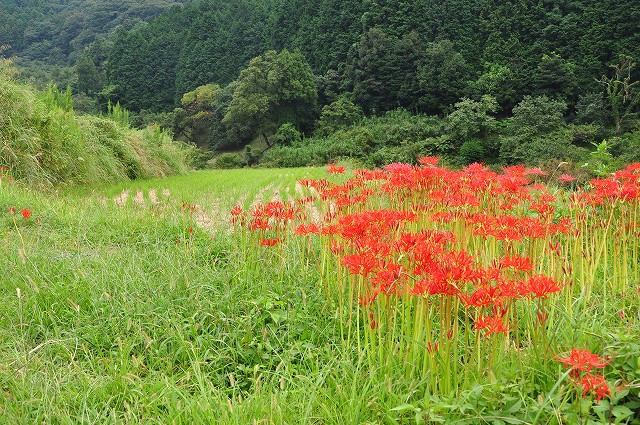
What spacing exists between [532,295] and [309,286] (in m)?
1.40

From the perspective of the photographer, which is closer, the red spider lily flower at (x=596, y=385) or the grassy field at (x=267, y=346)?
the red spider lily flower at (x=596, y=385)

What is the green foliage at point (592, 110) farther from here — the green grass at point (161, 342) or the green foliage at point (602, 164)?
the green grass at point (161, 342)

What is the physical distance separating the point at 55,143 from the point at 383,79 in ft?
102

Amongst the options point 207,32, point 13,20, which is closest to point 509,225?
point 207,32

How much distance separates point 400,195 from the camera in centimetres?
308

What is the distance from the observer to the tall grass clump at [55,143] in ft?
21.1

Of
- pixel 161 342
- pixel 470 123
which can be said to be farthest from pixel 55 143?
pixel 470 123

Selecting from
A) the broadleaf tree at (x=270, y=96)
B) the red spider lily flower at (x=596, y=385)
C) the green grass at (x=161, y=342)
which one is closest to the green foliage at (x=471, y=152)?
the broadleaf tree at (x=270, y=96)

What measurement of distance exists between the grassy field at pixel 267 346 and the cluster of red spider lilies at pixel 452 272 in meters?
0.02

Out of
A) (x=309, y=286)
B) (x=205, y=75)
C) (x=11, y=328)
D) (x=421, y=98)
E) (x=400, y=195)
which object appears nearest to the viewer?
(x=11, y=328)

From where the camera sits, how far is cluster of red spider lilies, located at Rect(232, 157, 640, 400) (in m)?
1.33

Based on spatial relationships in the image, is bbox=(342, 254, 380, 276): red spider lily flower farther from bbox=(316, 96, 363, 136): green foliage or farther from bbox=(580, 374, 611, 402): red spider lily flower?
bbox=(316, 96, 363, 136): green foliage

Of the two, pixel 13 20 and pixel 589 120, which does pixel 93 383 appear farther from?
pixel 13 20

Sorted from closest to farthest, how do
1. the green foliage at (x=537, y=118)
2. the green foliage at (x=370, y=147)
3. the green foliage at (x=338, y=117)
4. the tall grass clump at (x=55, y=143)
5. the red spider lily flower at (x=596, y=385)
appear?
the red spider lily flower at (x=596, y=385)
the tall grass clump at (x=55, y=143)
the green foliage at (x=537, y=118)
the green foliage at (x=370, y=147)
the green foliage at (x=338, y=117)
